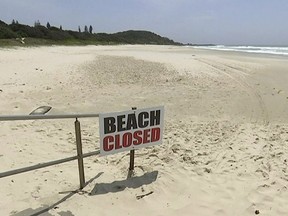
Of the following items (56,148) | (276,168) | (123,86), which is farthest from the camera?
(123,86)

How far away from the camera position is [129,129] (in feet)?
13.8

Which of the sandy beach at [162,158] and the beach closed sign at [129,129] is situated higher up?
the beach closed sign at [129,129]

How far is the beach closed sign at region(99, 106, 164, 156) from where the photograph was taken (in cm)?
402

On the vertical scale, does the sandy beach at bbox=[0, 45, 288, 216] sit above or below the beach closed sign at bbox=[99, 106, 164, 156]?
below

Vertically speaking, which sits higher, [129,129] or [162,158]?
[129,129]

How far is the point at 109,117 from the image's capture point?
3990 millimetres

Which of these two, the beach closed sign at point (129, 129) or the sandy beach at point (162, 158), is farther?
the beach closed sign at point (129, 129)

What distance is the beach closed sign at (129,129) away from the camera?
4.02 meters

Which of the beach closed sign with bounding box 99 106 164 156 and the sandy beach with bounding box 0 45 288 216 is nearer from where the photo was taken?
the sandy beach with bounding box 0 45 288 216

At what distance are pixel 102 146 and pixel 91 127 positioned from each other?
2662 millimetres

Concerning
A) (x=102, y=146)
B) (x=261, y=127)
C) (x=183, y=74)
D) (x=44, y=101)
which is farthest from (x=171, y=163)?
(x=183, y=74)

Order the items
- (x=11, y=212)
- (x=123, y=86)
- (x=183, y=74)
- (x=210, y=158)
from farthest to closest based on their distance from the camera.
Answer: (x=183, y=74) → (x=123, y=86) → (x=210, y=158) → (x=11, y=212)

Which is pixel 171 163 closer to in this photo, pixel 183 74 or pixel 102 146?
pixel 102 146

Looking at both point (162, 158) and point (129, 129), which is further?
point (162, 158)
